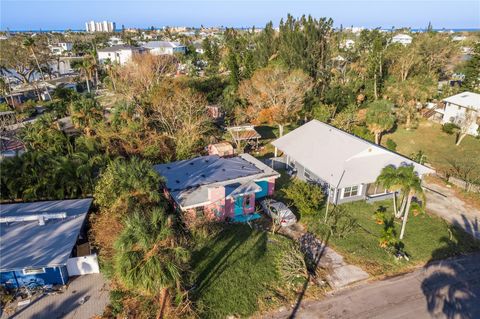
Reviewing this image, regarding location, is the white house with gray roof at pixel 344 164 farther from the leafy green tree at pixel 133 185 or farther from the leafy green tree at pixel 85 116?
the leafy green tree at pixel 85 116

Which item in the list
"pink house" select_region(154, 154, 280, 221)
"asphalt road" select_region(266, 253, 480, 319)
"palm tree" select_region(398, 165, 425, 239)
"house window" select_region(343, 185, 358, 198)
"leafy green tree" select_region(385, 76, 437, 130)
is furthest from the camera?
"leafy green tree" select_region(385, 76, 437, 130)

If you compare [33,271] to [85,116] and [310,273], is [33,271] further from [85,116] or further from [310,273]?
[85,116]

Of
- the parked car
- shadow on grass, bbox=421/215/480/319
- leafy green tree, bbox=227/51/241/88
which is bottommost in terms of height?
shadow on grass, bbox=421/215/480/319

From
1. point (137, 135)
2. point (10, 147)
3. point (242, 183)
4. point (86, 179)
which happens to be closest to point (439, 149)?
point (242, 183)

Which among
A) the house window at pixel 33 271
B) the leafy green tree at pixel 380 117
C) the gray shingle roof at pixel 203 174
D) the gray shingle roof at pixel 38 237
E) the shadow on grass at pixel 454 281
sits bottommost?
the shadow on grass at pixel 454 281

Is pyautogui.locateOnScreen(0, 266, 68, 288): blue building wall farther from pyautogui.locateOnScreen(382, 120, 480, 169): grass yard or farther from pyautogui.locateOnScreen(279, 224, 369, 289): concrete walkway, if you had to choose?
pyautogui.locateOnScreen(382, 120, 480, 169): grass yard

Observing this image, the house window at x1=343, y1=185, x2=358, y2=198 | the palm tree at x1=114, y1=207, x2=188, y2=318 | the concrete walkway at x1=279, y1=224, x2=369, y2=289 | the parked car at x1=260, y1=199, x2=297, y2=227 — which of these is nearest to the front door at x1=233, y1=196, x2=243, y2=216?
the parked car at x1=260, y1=199, x2=297, y2=227

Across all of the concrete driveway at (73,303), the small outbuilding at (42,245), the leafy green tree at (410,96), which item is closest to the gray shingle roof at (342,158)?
the concrete driveway at (73,303)
